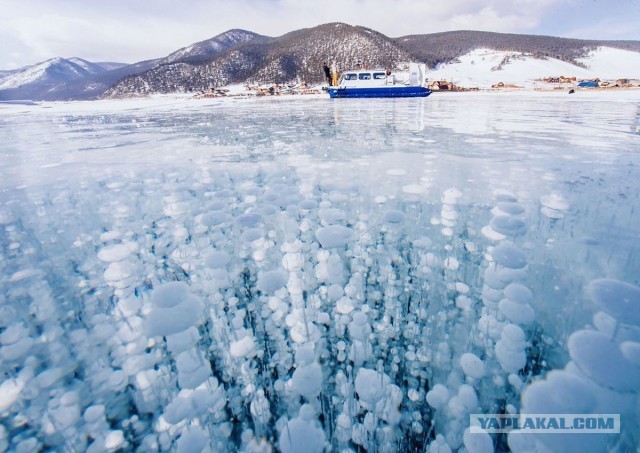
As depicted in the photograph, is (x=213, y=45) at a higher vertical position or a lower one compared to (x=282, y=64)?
higher

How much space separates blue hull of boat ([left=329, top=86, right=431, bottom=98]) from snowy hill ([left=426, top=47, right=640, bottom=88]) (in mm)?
21790

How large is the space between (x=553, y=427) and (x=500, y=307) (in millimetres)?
674

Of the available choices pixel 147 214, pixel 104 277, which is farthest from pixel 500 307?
pixel 147 214

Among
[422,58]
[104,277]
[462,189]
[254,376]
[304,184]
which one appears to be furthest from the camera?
[422,58]

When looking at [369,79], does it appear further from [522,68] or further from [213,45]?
[213,45]

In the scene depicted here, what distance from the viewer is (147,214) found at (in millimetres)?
3301

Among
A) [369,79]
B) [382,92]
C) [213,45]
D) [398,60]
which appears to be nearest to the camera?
[382,92]

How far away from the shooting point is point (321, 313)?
1817 millimetres

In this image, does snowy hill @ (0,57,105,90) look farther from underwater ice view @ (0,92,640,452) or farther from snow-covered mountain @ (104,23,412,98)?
underwater ice view @ (0,92,640,452)

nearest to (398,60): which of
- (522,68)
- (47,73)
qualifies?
(522,68)

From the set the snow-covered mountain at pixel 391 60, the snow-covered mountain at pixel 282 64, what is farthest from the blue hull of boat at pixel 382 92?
the snow-covered mountain at pixel 282 64

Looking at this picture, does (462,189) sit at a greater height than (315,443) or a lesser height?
greater

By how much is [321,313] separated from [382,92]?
88.2ft

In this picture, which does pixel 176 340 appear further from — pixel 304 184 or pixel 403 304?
pixel 304 184
